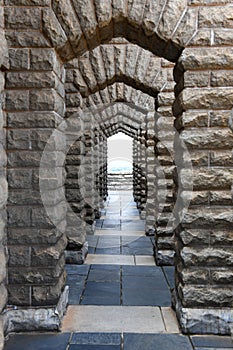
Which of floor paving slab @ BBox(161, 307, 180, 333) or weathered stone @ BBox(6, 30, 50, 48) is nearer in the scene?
weathered stone @ BBox(6, 30, 50, 48)

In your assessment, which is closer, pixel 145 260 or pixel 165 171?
pixel 165 171

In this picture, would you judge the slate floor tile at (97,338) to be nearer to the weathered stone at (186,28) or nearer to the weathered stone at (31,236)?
the weathered stone at (31,236)

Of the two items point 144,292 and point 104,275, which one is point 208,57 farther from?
point 104,275

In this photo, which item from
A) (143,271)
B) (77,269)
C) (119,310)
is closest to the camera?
(119,310)

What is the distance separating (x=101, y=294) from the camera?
16.8ft

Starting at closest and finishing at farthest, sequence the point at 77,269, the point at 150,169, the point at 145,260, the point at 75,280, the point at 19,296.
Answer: the point at 19,296
the point at 75,280
the point at 77,269
the point at 145,260
the point at 150,169

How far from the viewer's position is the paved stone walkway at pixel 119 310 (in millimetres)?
3711

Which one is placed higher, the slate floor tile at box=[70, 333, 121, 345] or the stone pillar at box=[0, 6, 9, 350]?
the stone pillar at box=[0, 6, 9, 350]

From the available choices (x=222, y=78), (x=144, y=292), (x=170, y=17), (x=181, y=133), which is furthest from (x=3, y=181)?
(x=144, y=292)

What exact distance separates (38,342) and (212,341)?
1.74 m

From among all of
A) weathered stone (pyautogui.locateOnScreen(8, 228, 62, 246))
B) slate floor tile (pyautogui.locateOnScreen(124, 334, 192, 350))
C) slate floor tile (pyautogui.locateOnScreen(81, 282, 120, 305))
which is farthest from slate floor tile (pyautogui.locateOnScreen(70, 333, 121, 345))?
weathered stone (pyautogui.locateOnScreen(8, 228, 62, 246))

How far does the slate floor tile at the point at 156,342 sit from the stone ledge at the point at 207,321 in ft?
0.48

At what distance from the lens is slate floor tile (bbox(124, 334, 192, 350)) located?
12.0 feet

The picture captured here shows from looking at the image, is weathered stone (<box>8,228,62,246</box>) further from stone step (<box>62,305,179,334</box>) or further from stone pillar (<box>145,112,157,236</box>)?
stone pillar (<box>145,112,157,236</box>)
